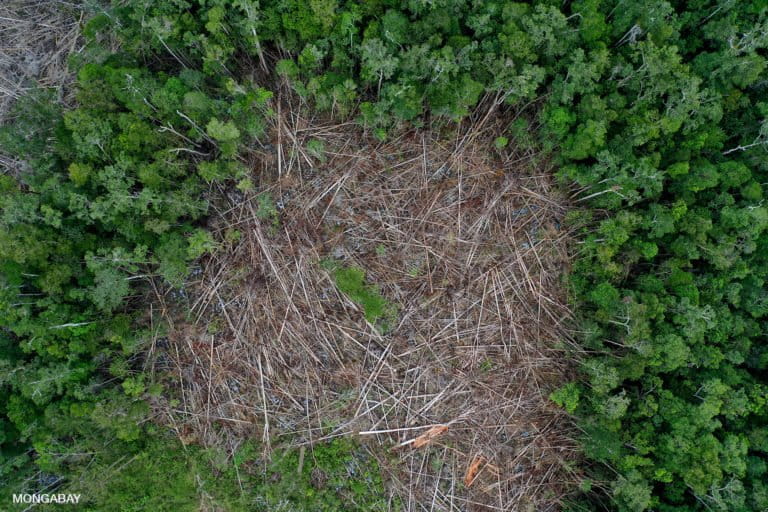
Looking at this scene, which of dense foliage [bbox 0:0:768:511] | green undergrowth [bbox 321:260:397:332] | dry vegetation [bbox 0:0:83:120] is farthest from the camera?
dry vegetation [bbox 0:0:83:120]

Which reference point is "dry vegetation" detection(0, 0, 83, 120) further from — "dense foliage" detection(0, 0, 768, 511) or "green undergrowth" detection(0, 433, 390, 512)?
"green undergrowth" detection(0, 433, 390, 512)

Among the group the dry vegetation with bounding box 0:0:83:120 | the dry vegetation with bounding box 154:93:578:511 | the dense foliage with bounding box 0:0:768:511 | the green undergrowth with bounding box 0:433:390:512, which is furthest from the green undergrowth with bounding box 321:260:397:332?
the dry vegetation with bounding box 0:0:83:120

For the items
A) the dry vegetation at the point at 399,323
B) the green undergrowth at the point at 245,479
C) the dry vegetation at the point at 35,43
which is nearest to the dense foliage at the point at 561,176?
the dry vegetation at the point at 399,323

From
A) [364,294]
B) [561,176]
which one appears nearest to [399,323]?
[364,294]

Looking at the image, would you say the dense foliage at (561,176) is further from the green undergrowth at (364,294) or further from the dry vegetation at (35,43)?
the green undergrowth at (364,294)

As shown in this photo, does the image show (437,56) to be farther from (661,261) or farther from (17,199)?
(17,199)

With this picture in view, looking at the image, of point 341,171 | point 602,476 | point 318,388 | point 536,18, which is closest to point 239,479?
point 318,388
